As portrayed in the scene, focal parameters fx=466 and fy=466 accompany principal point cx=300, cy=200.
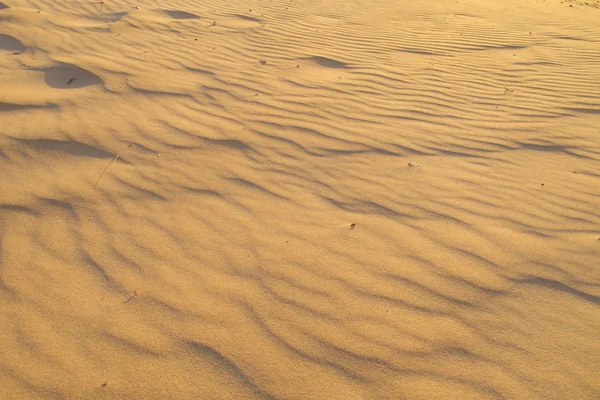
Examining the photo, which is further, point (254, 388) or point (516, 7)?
point (516, 7)

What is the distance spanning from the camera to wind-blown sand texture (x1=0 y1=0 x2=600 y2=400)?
171cm

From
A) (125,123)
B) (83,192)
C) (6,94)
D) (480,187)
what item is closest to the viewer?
(83,192)

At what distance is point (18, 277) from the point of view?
2.02 m

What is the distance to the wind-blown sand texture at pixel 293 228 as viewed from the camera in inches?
67.4

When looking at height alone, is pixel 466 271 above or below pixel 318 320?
above

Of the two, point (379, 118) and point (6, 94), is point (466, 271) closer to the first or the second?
point (379, 118)

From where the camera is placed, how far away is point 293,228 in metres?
2.38

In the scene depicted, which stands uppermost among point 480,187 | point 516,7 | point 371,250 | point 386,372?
point 516,7

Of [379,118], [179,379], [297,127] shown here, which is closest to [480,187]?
[379,118]

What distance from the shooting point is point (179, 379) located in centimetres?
166

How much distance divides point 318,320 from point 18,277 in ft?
4.31

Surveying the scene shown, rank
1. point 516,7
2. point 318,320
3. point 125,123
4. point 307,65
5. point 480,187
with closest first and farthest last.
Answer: point 318,320, point 480,187, point 125,123, point 307,65, point 516,7

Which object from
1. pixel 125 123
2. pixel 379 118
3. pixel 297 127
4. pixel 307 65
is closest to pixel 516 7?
pixel 307 65

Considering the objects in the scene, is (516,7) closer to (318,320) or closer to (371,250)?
(371,250)
